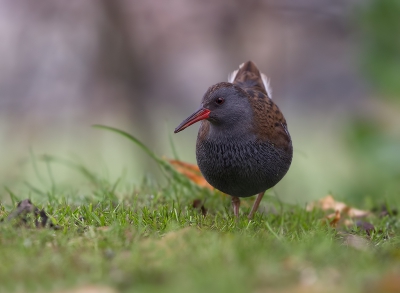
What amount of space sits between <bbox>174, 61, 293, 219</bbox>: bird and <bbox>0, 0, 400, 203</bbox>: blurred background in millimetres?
1650

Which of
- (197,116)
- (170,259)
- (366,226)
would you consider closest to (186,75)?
(197,116)

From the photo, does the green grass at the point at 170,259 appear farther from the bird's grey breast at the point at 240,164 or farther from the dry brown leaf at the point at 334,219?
the dry brown leaf at the point at 334,219

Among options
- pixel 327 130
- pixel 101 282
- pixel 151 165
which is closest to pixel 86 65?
pixel 151 165

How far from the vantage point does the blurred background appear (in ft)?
29.5

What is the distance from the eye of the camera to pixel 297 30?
44.9 ft

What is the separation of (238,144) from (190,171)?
3.78ft

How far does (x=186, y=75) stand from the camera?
1389 cm

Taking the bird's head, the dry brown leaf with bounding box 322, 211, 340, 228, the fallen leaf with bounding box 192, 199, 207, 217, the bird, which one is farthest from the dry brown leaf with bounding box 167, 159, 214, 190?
the dry brown leaf with bounding box 322, 211, 340, 228

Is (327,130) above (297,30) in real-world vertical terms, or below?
below

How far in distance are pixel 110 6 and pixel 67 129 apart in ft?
13.3

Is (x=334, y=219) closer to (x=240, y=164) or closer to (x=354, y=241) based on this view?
(x=240, y=164)

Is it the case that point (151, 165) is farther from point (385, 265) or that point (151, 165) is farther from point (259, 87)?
point (385, 265)

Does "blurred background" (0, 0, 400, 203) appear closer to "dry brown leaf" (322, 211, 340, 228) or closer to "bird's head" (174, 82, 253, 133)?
"bird's head" (174, 82, 253, 133)

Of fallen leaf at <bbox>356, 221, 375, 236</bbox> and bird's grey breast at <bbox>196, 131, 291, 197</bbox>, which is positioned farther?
bird's grey breast at <bbox>196, 131, 291, 197</bbox>
